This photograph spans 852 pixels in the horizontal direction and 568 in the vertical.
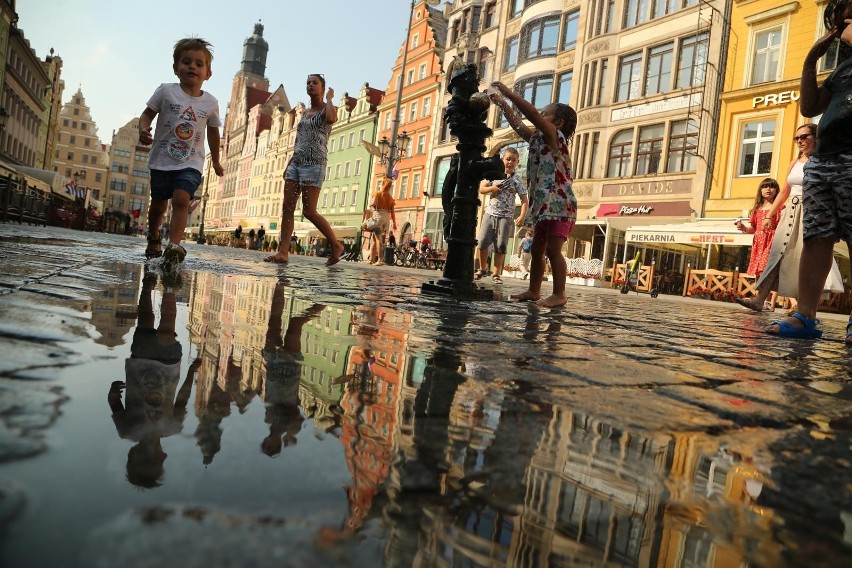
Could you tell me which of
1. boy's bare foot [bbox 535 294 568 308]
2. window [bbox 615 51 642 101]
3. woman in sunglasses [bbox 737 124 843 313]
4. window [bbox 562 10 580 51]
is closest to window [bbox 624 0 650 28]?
window [bbox 615 51 642 101]

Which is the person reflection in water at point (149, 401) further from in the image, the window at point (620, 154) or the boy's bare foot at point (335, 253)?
the window at point (620, 154)

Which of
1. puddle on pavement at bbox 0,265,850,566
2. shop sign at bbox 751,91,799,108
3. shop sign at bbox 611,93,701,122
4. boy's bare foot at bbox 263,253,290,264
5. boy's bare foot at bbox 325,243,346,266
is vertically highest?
shop sign at bbox 611,93,701,122

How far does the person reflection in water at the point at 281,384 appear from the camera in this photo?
2.53 ft

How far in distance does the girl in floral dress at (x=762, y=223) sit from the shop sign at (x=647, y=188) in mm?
13153

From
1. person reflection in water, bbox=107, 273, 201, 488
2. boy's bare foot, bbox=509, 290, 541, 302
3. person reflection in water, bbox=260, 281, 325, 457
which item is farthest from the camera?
boy's bare foot, bbox=509, 290, 541, 302

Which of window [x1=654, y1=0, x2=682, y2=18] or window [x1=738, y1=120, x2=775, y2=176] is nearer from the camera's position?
window [x1=738, y1=120, x2=775, y2=176]

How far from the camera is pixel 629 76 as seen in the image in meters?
23.5

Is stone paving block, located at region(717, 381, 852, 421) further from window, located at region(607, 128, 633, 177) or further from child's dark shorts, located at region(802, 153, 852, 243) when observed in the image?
window, located at region(607, 128, 633, 177)

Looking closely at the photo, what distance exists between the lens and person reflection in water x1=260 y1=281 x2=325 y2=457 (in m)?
0.77

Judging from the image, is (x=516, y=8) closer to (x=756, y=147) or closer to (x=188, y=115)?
(x=756, y=147)

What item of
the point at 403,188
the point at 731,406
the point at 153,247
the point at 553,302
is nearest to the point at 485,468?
the point at 731,406

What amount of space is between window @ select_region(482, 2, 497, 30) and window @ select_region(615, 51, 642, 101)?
36.6 feet

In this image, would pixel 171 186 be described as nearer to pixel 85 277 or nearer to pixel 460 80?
pixel 85 277

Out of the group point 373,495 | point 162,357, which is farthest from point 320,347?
point 373,495
